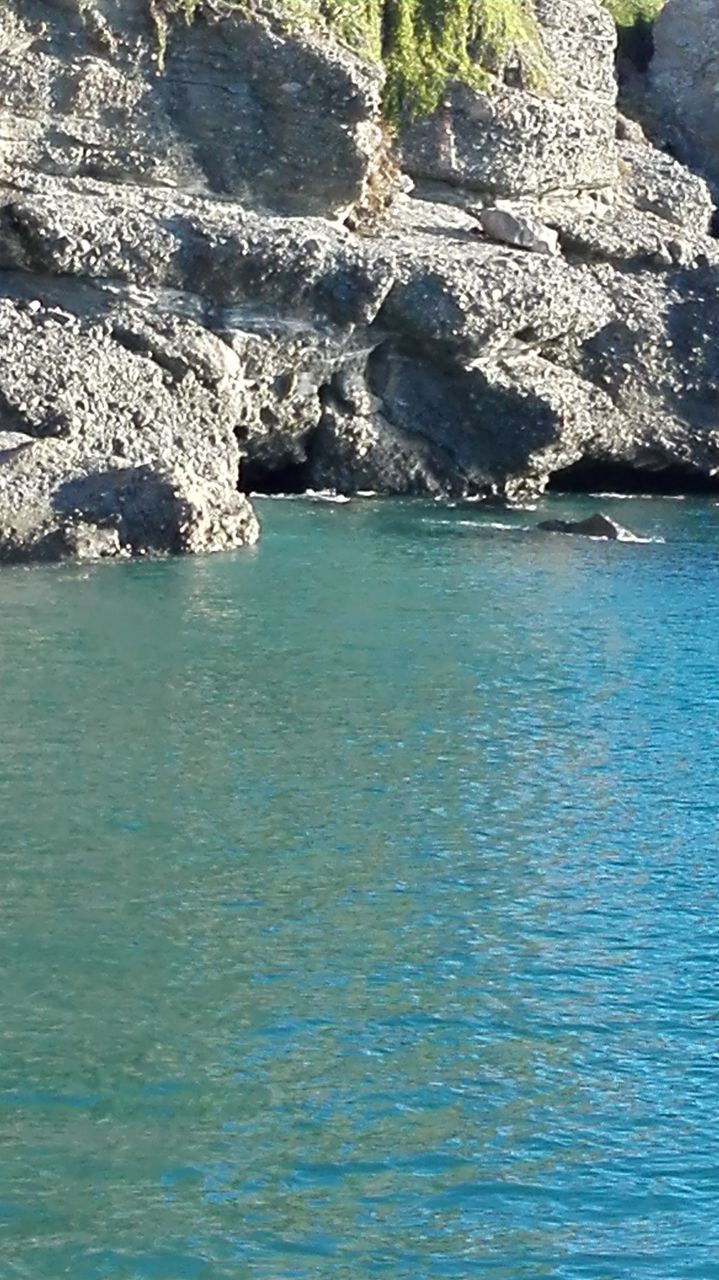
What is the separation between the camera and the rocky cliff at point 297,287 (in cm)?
4475

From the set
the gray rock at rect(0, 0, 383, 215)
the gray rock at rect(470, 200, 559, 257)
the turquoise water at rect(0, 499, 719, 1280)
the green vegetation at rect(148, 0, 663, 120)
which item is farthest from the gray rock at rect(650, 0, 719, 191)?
the turquoise water at rect(0, 499, 719, 1280)

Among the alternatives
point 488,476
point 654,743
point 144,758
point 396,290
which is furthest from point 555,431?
point 144,758

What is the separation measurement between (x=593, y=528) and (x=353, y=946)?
3089 cm

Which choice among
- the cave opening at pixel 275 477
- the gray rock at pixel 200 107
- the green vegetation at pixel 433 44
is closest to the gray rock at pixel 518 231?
the green vegetation at pixel 433 44

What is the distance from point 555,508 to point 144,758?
30503 millimetres

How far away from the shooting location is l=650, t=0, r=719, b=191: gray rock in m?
66.4

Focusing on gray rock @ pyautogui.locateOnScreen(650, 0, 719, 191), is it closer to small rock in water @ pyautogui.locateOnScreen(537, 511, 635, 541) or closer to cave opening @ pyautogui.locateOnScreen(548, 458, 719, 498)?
cave opening @ pyautogui.locateOnScreen(548, 458, 719, 498)

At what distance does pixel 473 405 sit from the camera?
174 ft

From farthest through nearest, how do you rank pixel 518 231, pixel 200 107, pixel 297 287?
pixel 518 231 < pixel 200 107 < pixel 297 287

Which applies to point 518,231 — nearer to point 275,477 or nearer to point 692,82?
point 275,477

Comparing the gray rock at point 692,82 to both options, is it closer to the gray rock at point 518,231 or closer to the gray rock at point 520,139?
the gray rock at point 520,139

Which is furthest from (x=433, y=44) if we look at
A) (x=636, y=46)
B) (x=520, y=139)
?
(x=636, y=46)

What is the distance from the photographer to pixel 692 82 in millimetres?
66812

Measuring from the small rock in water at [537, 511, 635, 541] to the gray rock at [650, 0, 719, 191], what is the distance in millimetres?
22030
